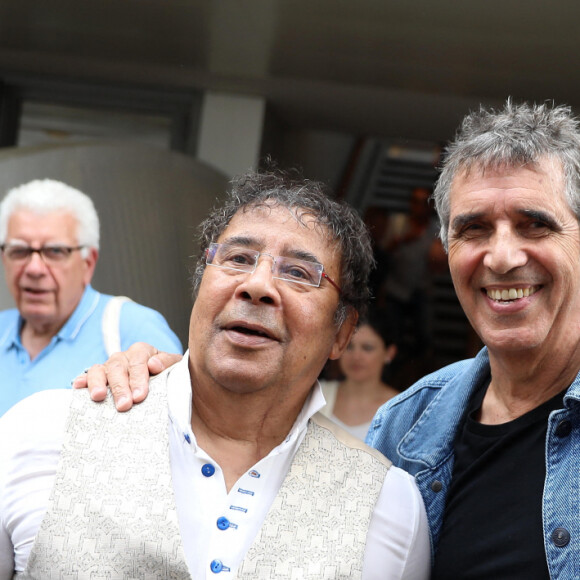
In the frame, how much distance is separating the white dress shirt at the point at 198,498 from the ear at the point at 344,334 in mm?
269

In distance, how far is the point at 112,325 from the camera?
3467 millimetres

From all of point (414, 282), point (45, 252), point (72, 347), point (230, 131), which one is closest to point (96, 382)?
point (72, 347)

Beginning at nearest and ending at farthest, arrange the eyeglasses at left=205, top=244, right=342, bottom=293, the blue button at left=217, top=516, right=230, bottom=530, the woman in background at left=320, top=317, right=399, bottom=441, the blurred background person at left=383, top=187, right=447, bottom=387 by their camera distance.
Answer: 1. the blue button at left=217, top=516, right=230, bottom=530
2. the eyeglasses at left=205, top=244, right=342, bottom=293
3. the woman in background at left=320, top=317, right=399, bottom=441
4. the blurred background person at left=383, top=187, right=447, bottom=387

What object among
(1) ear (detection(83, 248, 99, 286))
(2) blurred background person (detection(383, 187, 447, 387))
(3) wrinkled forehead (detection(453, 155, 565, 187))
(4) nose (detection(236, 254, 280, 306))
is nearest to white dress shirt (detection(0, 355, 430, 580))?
(4) nose (detection(236, 254, 280, 306))

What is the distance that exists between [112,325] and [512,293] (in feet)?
5.64

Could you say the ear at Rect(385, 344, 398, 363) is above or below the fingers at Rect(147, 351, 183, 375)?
above

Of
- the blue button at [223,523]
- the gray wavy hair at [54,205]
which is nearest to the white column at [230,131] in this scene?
the gray wavy hair at [54,205]

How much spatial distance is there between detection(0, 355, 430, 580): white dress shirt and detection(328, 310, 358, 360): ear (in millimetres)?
269

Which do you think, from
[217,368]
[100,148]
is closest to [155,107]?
[100,148]

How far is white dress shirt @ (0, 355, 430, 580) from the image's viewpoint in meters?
2.02

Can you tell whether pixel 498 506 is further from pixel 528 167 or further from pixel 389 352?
pixel 389 352

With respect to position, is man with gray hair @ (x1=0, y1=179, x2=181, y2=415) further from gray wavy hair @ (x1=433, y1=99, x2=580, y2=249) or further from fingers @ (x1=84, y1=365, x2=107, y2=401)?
gray wavy hair @ (x1=433, y1=99, x2=580, y2=249)

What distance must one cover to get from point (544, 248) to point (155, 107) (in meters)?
4.99

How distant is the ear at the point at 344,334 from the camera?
97.2 inches
